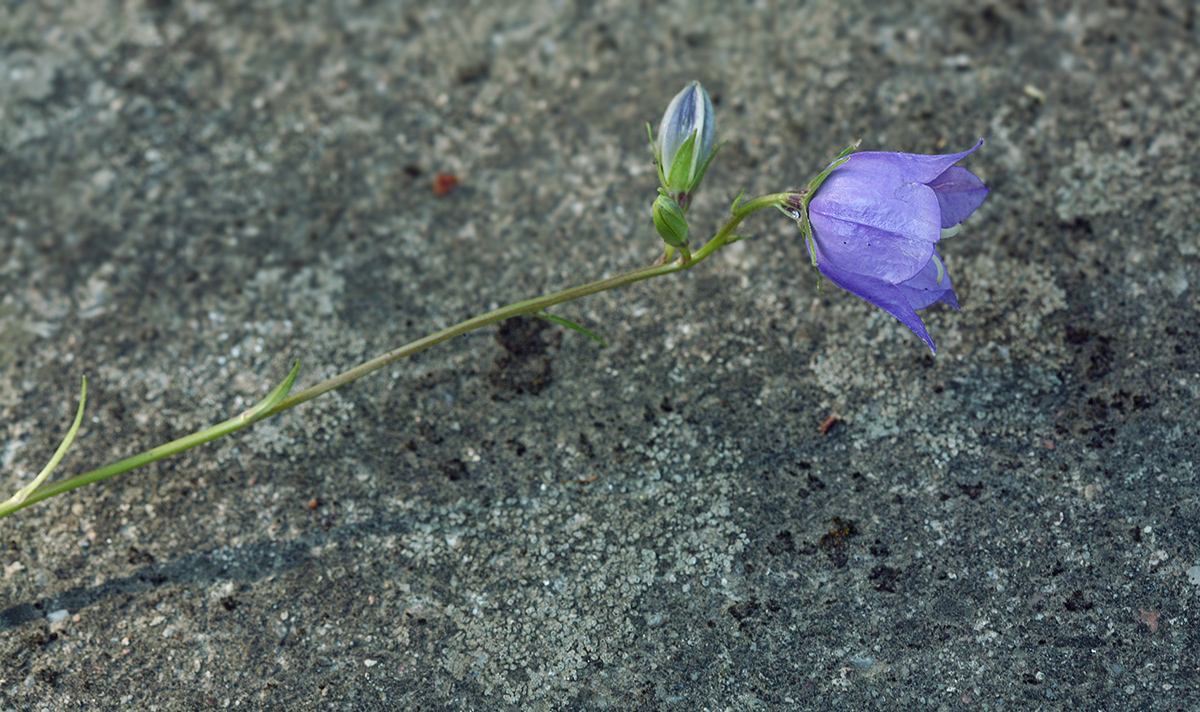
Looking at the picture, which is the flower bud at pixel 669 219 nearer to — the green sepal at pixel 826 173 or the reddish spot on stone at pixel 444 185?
the green sepal at pixel 826 173

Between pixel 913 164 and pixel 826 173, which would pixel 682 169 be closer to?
pixel 826 173

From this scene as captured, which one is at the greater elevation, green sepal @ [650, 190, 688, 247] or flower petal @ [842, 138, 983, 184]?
flower petal @ [842, 138, 983, 184]

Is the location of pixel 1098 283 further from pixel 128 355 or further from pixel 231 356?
pixel 128 355

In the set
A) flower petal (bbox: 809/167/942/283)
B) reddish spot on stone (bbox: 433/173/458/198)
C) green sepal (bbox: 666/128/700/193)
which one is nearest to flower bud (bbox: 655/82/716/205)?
green sepal (bbox: 666/128/700/193)

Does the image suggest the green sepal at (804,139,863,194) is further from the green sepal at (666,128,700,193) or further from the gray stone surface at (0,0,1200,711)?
the gray stone surface at (0,0,1200,711)

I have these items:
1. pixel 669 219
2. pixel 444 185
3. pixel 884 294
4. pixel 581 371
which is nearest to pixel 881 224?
pixel 884 294

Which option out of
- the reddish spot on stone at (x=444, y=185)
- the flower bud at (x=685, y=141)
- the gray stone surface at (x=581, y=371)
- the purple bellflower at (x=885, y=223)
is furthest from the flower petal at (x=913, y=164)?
the reddish spot on stone at (x=444, y=185)
